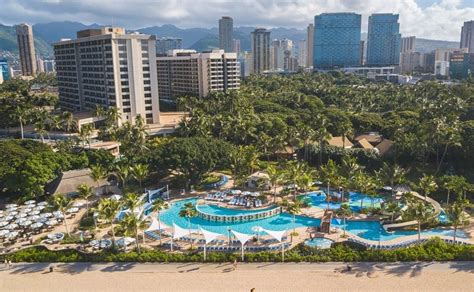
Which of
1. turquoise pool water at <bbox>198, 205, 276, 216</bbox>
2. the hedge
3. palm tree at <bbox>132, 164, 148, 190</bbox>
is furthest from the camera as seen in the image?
palm tree at <bbox>132, 164, 148, 190</bbox>

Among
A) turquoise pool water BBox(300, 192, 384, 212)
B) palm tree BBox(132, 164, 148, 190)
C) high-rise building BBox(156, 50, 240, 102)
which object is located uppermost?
high-rise building BBox(156, 50, 240, 102)

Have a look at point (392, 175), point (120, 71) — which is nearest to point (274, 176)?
point (392, 175)

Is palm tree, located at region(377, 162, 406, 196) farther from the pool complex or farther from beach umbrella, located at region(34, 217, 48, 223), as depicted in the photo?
beach umbrella, located at region(34, 217, 48, 223)

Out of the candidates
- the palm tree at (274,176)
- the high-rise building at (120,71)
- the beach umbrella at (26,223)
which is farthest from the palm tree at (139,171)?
the high-rise building at (120,71)

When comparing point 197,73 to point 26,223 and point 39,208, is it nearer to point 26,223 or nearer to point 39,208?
point 39,208

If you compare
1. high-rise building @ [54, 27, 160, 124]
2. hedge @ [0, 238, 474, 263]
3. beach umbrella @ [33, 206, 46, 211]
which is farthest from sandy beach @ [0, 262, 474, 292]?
high-rise building @ [54, 27, 160, 124]

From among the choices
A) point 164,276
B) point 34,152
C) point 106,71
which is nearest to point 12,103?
point 106,71

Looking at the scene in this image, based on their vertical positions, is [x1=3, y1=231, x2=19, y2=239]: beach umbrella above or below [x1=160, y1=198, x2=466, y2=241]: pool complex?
above
